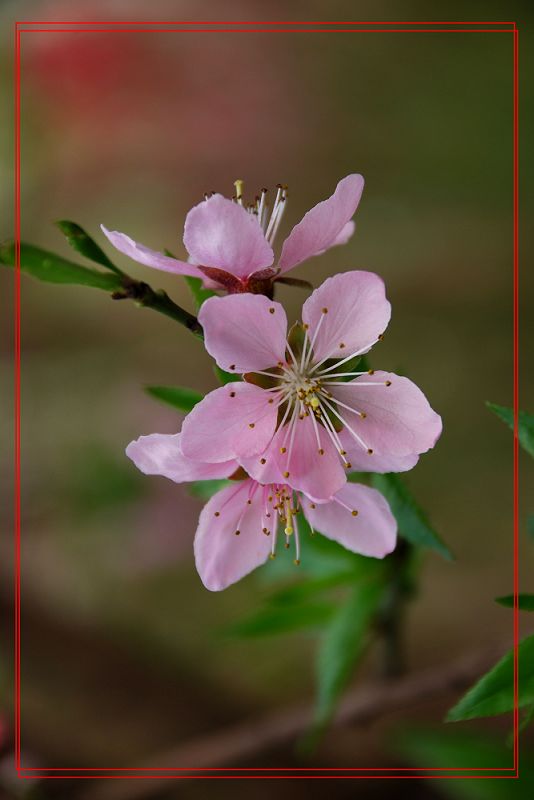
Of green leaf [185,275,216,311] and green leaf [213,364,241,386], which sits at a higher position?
green leaf [185,275,216,311]

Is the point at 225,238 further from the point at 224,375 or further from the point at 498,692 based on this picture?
the point at 498,692

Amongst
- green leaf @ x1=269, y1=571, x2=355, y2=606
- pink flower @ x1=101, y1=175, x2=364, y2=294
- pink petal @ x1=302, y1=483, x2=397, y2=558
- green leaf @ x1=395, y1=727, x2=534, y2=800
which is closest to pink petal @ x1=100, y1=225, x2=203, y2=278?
pink flower @ x1=101, y1=175, x2=364, y2=294

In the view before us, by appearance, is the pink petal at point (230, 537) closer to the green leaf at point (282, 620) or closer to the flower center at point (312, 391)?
the flower center at point (312, 391)

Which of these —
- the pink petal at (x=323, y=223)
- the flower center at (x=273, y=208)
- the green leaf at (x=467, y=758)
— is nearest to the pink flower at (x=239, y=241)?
the pink petal at (x=323, y=223)

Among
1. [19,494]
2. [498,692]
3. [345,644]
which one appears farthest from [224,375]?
[19,494]

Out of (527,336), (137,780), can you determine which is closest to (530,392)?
(527,336)

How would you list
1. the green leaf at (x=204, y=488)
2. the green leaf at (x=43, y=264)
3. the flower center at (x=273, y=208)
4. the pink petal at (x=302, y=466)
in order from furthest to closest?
the green leaf at (x=204, y=488) < the flower center at (x=273, y=208) < the pink petal at (x=302, y=466) < the green leaf at (x=43, y=264)

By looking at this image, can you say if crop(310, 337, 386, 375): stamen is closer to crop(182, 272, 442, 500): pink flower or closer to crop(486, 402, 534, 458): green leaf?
crop(182, 272, 442, 500): pink flower
